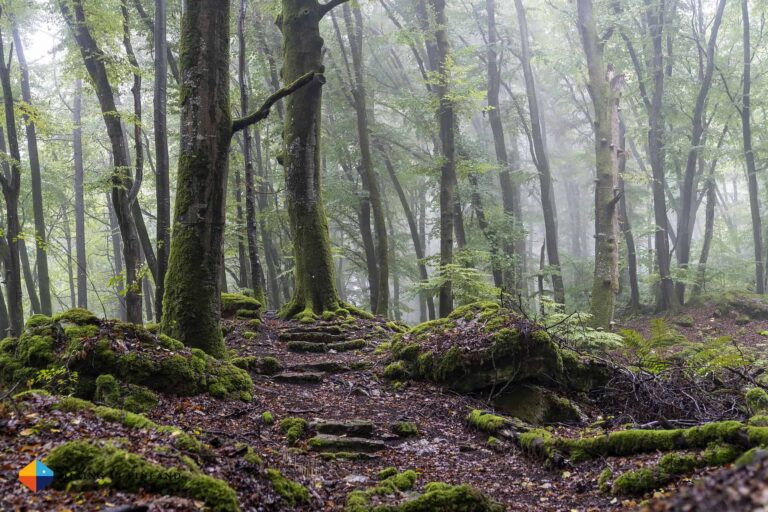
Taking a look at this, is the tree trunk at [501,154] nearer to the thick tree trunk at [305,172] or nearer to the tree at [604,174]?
the tree at [604,174]

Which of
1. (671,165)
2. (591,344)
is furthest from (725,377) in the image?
(671,165)

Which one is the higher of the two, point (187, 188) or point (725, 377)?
point (187, 188)

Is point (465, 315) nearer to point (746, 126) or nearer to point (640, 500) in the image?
point (640, 500)

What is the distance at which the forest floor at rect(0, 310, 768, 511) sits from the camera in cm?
319

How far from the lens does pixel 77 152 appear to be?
19.4 meters

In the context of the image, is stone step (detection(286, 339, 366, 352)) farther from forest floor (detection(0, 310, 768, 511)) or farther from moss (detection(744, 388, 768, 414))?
moss (detection(744, 388, 768, 414))

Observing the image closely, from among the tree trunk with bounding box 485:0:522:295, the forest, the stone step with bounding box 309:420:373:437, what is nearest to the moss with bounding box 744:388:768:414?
the forest

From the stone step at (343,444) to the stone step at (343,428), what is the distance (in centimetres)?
12

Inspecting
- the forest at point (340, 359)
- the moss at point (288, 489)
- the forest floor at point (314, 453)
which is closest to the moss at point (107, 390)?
the forest at point (340, 359)

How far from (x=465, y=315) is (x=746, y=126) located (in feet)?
48.3

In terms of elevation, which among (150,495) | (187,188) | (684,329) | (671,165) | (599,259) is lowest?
(684,329)

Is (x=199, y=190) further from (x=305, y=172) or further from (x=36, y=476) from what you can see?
(x=305, y=172)

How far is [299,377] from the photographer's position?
737cm

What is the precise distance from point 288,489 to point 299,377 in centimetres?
372
